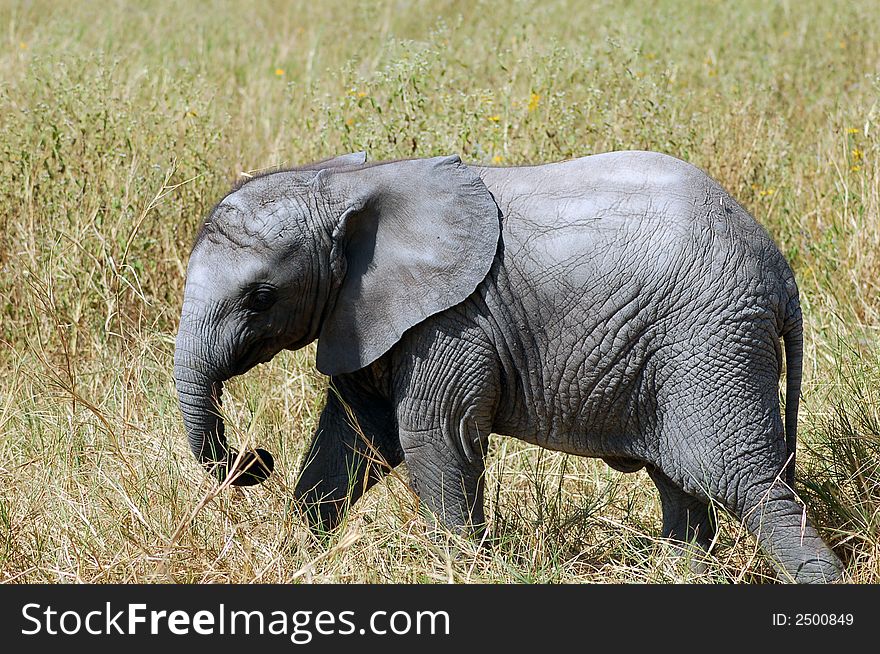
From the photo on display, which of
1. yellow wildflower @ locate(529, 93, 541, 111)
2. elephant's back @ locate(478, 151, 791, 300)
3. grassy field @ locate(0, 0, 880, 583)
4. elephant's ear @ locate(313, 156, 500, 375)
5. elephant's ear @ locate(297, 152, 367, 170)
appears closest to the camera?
elephant's back @ locate(478, 151, 791, 300)

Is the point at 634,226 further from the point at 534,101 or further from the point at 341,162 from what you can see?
the point at 534,101

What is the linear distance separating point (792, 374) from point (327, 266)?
1.45 metres

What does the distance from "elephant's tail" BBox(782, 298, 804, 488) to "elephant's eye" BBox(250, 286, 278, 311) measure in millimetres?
1522

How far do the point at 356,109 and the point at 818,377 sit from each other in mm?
2933

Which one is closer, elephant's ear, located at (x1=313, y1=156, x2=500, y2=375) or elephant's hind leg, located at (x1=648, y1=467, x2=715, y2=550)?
elephant's ear, located at (x1=313, y1=156, x2=500, y2=375)

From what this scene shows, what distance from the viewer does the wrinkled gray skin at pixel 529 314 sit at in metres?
3.62

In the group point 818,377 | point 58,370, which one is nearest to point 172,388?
point 58,370

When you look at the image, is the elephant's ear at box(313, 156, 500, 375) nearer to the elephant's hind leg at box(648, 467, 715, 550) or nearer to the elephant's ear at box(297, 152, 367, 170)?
the elephant's ear at box(297, 152, 367, 170)

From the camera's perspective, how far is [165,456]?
4.64m

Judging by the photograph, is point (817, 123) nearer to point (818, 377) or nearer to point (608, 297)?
point (818, 377)

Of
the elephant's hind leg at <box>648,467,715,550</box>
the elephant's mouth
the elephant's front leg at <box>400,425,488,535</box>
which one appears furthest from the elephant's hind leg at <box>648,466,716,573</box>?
the elephant's mouth

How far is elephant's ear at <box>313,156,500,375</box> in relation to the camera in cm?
370

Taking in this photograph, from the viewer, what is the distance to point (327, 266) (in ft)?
12.3

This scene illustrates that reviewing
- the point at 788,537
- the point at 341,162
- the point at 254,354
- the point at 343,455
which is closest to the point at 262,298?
the point at 254,354
